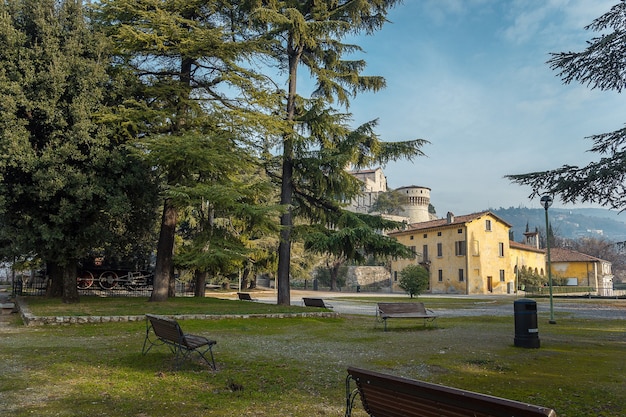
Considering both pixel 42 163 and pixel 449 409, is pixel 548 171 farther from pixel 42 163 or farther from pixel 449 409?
pixel 42 163

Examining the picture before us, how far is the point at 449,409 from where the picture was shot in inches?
116

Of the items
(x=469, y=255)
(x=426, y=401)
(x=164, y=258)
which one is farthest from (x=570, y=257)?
(x=426, y=401)

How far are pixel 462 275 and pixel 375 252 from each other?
3226cm

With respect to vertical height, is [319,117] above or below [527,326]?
above

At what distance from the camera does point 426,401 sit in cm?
313

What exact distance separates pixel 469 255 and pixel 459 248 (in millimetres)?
1329

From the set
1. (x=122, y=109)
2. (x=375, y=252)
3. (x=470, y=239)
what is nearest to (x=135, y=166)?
(x=122, y=109)

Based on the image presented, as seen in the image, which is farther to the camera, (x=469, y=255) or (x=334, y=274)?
(x=334, y=274)

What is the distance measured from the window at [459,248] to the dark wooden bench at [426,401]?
1795 inches

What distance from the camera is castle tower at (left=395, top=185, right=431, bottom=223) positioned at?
88.4 metres

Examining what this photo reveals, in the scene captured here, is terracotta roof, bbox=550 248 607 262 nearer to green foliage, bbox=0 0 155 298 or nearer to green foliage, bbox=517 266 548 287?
green foliage, bbox=517 266 548 287

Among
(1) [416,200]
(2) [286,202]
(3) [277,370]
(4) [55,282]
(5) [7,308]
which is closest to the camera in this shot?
(3) [277,370]

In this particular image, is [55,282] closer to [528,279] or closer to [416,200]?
[528,279]

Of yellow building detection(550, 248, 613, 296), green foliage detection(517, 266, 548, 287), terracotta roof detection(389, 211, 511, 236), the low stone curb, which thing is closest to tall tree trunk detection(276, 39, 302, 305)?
the low stone curb
